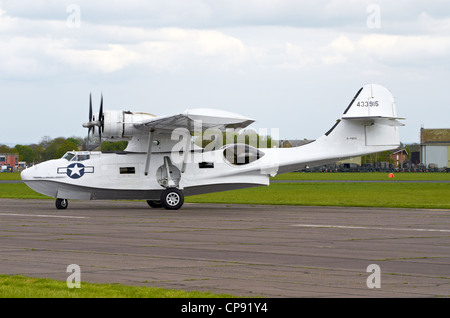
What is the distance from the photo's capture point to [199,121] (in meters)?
27.9

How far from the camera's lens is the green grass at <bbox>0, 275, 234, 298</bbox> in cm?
1053

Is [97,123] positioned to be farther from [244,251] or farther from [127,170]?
[244,251]

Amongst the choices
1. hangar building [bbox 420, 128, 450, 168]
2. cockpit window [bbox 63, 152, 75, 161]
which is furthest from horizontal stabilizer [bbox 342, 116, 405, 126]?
hangar building [bbox 420, 128, 450, 168]

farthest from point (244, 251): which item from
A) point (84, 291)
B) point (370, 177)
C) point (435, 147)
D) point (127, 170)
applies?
point (435, 147)

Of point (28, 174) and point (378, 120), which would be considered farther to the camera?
point (378, 120)

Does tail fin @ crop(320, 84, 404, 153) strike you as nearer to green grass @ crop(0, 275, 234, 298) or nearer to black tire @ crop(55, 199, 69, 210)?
black tire @ crop(55, 199, 69, 210)

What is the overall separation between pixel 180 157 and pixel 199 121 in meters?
3.29

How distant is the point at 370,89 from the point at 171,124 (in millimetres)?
9139

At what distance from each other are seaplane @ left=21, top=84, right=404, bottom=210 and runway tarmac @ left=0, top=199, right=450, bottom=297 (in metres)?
3.00

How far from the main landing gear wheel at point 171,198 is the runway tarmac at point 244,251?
283 cm

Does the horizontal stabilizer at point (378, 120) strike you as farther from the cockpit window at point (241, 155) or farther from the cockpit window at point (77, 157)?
the cockpit window at point (77, 157)

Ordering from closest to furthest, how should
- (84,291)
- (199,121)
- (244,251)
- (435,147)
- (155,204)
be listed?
(84,291), (244,251), (199,121), (155,204), (435,147)

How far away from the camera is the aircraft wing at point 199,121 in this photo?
89.6 ft

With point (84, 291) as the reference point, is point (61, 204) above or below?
above
